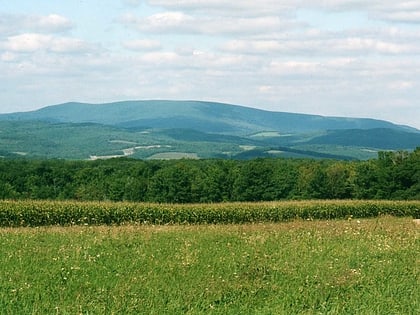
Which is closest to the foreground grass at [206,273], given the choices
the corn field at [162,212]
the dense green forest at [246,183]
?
the corn field at [162,212]

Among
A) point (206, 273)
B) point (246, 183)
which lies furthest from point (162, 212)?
point (246, 183)

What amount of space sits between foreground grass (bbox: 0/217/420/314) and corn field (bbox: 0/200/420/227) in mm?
9919

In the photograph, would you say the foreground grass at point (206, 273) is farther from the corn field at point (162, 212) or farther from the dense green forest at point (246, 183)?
the dense green forest at point (246, 183)

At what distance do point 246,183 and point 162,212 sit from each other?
57892mm

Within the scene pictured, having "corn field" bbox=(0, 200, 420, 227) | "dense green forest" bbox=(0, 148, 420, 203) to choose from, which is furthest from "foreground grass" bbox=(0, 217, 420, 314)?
"dense green forest" bbox=(0, 148, 420, 203)

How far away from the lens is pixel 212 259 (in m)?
16.7

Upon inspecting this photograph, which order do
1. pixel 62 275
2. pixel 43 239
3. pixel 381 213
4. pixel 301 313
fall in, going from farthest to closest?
pixel 381 213
pixel 43 239
pixel 62 275
pixel 301 313

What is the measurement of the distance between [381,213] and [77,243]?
31227 millimetres

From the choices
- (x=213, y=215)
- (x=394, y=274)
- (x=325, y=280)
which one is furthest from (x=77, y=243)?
(x=213, y=215)

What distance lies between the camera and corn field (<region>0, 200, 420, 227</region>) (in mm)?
32094

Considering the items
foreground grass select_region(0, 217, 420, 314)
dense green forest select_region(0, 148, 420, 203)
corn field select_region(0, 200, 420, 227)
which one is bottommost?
dense green forest select_region(0, 148, 420, 203)

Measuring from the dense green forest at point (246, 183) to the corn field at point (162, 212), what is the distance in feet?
147

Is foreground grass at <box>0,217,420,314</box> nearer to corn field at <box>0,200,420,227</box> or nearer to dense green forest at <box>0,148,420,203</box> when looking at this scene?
corn field at <box>0,200,420,227</box>

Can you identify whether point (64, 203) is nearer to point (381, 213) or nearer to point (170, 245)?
point (170, 245)
